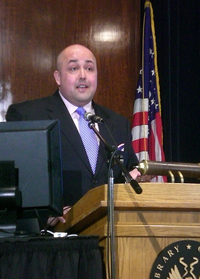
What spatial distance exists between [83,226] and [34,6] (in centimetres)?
259

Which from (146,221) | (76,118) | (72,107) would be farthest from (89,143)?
(146,221)

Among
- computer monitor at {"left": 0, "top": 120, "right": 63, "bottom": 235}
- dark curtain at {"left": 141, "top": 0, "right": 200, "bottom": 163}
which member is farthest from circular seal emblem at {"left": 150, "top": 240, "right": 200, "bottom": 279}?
dark curtain at {"left": 141, "top": 0, "right": 200, "bottom": 163}

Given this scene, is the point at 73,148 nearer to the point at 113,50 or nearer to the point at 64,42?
the point at 64,42

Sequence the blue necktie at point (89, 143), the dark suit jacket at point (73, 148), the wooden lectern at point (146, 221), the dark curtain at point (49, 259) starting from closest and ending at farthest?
the dark curtain at point (49, 259) → the wooden lectern at point (146, 221) → the dark suit jacket at point (73, 148) → the blue necktie at point (89, 143)

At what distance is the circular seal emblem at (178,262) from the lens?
1584 millimetres

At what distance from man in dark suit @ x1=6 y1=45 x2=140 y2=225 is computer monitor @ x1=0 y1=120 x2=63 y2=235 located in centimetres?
81

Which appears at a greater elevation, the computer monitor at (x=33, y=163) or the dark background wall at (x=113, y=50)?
the dark background wall at (x=113, y=50)

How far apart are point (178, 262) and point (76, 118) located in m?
1.57

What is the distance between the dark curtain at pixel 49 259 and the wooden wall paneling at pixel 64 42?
8.14ft

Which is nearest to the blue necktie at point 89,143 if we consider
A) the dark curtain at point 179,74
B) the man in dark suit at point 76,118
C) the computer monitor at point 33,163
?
the man in dark suit at point 76,118

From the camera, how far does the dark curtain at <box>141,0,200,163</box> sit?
4086 millimetres

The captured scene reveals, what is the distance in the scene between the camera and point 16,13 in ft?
13.1

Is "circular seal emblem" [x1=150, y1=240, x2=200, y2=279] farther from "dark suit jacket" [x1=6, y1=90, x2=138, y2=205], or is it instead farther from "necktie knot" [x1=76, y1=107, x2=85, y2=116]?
"necktie knot" [x1=76, y1=107, x2=85, y2=116]

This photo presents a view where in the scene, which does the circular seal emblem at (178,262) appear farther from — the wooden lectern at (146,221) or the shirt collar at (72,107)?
the shirt collar at (72,107)
